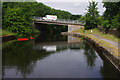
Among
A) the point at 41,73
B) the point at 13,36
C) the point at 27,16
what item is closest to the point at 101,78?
the point at 41,73

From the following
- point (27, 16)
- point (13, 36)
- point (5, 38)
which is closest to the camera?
point (5, 38)

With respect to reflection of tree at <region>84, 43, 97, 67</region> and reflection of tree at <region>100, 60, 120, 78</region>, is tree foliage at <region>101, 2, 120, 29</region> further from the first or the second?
reflection of tree at <region>100, 60, 120, 78</region>

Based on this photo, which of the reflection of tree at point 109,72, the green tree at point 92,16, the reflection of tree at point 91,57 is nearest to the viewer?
the reflection of tree at point 109,72

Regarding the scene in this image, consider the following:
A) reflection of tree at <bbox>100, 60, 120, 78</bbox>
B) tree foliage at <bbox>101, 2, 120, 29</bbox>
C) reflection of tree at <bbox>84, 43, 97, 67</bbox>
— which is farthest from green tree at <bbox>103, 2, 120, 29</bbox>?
reflection of tree at <bbox>100, 60, 120, 78</bbox>

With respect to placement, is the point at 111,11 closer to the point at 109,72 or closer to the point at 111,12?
the point at 111,12

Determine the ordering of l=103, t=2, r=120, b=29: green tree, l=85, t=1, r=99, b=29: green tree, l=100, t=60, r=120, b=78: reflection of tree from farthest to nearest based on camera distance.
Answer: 1. l=85, t=1, r=99, b=29: green tree
2. l=103, t=2, r=120, b=29: green tree
3. l=100, t=60, r=120, b=78: reflection of tree

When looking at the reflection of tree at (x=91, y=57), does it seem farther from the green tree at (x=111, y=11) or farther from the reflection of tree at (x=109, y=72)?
the green tree at (x=111, y=11)

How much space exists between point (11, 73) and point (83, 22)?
62081 millimetres

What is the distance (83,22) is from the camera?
72062 millimetres

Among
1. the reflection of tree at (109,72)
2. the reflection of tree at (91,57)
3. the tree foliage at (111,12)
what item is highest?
the tree foliage at (111,12)

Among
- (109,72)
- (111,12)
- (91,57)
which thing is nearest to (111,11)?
(111,12)

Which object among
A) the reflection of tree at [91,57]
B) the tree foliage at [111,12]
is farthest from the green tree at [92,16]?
the reflection of tree at [91,57]

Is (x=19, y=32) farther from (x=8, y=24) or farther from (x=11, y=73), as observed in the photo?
(x=11, y=73)

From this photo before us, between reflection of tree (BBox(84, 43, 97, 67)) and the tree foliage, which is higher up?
the tree foliage
